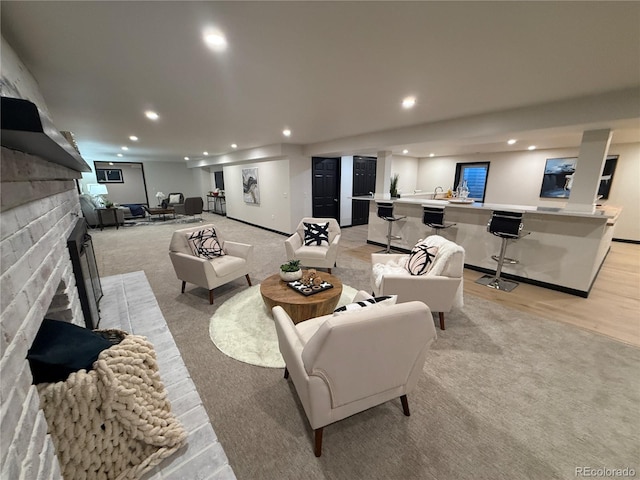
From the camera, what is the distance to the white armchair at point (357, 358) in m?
1.20

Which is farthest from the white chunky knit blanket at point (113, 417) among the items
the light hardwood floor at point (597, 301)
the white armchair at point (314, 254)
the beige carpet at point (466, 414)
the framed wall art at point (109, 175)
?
the framed wall art at point (109, 175)

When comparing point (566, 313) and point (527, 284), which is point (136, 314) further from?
point (527, 284)

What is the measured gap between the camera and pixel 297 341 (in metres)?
1.51

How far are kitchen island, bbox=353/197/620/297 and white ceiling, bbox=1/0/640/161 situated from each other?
3.72ft

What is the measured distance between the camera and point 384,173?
5.52m

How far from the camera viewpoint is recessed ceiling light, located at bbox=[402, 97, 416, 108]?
112 inches

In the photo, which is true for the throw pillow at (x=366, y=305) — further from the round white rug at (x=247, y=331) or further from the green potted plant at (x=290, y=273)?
the green potted plant at (x=290, y=273)

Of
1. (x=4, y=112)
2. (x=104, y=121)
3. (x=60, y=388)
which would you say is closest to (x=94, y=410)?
(x=60, y=388)

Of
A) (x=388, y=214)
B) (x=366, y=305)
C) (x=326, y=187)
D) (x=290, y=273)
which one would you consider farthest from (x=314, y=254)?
(x=326, y=187)

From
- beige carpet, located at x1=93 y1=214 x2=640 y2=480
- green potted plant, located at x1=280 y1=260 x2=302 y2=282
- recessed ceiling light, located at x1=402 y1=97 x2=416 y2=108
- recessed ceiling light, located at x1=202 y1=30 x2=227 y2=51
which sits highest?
recessed ceiling light, located at x1=402 y1=97 x2=416 y2=108

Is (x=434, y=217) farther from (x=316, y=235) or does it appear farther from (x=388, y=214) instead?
(x=316, y=235)

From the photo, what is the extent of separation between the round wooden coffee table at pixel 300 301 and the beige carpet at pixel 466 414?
54 cm

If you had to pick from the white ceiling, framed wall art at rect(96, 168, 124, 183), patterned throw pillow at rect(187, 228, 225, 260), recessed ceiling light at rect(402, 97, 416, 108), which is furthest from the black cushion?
framed wall art at rect(96, 168, 124, 183)

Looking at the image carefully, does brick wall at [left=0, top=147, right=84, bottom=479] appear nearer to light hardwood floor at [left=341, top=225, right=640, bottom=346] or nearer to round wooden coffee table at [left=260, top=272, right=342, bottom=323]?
round wooden coffee table at [left=260, top=272, right=342, bottom=323]
